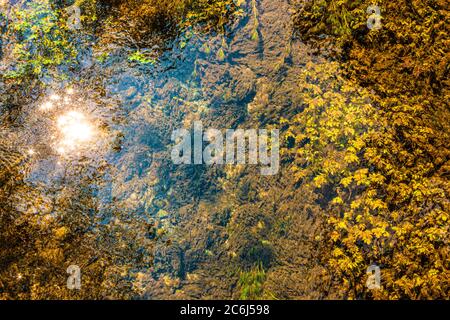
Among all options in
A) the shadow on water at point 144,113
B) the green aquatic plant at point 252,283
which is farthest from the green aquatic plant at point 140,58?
the green aquatic plant at point 252,283

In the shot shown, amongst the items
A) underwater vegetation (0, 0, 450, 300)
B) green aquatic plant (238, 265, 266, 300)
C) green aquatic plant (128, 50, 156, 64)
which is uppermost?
green aquatic plant (128, 50, 156, 64)

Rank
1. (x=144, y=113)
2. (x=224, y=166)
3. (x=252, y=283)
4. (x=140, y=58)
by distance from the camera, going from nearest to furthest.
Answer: (x=252, y=283) → (x=224, y=166) → (x=144, y=113) → (x=140, y=58)

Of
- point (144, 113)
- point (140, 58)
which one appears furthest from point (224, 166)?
point (140, 58)

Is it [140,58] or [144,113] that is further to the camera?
[140,58]

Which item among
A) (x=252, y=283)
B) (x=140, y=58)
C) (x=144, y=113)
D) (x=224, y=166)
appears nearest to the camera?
(x=252, y=283)

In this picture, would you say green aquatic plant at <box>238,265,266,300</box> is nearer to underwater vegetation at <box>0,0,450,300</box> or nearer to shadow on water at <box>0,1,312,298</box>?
underwater vegetation at <box>0,0,450,300</box>

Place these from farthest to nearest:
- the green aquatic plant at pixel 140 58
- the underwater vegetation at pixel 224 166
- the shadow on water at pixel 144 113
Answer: the green aquatic plant at pixel 140 58 → the shadow on water at pixel 144 113 → the underwater vegetation at pixel 224 166

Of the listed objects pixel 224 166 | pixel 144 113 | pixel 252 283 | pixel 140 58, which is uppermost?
pixel 140 58

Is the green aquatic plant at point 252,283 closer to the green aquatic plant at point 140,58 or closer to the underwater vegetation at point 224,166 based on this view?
the underwater vegetation at point 224,166

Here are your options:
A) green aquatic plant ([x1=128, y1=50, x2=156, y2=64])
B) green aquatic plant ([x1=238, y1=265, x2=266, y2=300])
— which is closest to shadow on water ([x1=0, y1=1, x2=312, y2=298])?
green aquatic plant ([x1=128, y1=50, x2=156, y2=64])

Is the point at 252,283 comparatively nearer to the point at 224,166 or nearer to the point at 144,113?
the point at 224,166
